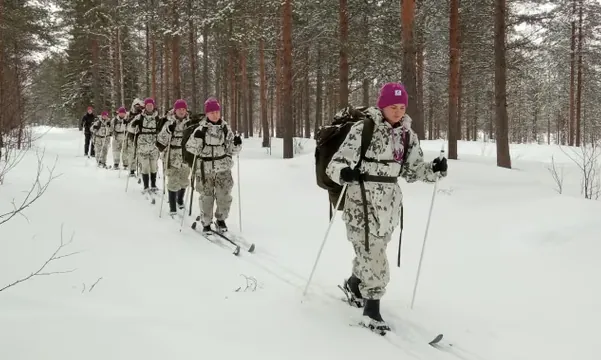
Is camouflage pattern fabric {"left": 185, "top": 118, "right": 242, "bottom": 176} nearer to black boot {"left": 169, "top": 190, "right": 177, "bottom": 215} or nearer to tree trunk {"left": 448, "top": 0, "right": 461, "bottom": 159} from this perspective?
black boot {"left": 169, "top": 190, "right": 177, "bottom": 215}

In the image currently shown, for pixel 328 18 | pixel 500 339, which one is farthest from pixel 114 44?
pixel 500 339

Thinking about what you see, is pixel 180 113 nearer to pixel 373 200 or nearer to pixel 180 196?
pixel 180 196

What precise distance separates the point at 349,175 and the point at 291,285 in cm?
197

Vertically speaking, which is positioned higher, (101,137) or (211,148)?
(101,137)

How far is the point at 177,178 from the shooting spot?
31.2 ft

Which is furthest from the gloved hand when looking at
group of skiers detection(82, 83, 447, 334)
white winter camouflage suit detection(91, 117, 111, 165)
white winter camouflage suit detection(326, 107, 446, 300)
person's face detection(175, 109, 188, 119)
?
white winter camouflage suit detection(91, 117, 111, 165)

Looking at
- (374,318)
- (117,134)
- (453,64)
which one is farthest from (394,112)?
(117,134)

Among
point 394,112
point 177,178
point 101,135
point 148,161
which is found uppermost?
point 101,135

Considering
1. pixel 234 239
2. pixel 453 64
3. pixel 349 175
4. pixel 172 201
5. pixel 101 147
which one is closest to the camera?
pixel 349 175

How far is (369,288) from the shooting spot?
4242 mm

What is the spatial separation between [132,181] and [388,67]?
425 inches

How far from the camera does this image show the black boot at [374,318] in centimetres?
414

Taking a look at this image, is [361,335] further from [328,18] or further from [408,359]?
[328,18]

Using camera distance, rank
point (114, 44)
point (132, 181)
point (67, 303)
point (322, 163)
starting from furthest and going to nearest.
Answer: point (114, 44)
point (132, 181)
point (322, 163)
point (67, 303)
